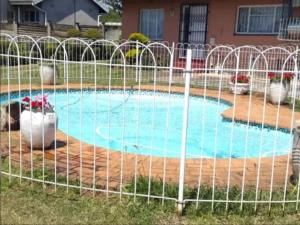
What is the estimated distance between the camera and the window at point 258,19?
1797 cm

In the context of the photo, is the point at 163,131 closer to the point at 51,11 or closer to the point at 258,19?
the point at 258,19

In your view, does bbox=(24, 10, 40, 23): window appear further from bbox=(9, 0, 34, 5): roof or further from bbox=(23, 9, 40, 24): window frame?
bbox=(9, 0, 34, 5): roof

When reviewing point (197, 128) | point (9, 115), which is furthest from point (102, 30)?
point (9, 115)

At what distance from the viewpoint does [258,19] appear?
61.1 feet

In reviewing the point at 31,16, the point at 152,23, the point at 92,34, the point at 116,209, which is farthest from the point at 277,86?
the point at 31,16

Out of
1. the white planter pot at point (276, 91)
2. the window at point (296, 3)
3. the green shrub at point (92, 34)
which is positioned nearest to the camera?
the white planter pot at point (276, 91)

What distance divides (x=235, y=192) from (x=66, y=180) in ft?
6.40

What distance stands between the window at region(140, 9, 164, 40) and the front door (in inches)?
54.2

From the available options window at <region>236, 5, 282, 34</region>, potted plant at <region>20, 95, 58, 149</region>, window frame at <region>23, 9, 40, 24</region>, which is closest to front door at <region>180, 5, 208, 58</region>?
window at <region>236, 5, 282, 34</region>

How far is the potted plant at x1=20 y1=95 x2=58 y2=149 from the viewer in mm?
6098

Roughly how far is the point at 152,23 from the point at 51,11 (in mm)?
23337

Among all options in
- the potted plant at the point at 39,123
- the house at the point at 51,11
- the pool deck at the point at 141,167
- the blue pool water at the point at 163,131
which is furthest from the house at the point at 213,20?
the house at the point at 51,11

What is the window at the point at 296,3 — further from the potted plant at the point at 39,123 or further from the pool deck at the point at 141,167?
the potted plant at the point at 39,123

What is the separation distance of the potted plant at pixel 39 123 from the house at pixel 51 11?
3772 centimetres
